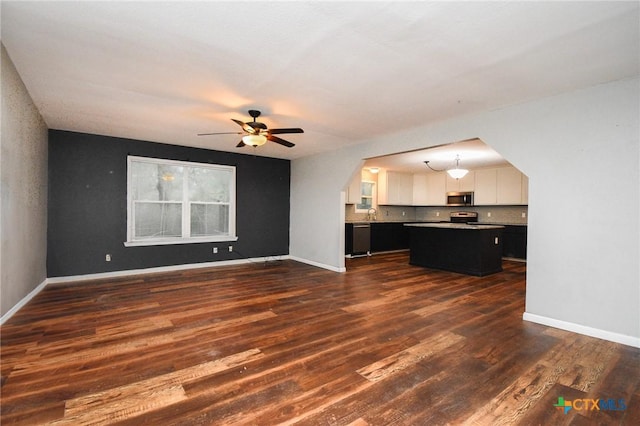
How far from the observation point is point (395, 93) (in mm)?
3271

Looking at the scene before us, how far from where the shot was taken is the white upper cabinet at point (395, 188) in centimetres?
887

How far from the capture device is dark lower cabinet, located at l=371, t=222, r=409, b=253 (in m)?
8.48

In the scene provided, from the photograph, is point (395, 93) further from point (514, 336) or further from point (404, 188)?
point (404, 188)

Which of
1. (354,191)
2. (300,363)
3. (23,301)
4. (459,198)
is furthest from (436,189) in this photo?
(23,301)

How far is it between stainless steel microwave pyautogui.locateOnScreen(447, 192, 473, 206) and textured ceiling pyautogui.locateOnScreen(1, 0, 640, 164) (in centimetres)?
489

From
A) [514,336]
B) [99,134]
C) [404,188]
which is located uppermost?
[99,134]

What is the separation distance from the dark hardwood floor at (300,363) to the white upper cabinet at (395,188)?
196 inches

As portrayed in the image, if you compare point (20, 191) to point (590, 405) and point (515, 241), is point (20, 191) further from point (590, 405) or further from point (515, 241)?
point (515, 241)

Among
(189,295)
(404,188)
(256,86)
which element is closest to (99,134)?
(189,295)

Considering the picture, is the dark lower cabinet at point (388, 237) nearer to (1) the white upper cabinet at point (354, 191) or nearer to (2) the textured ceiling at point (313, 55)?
(1) the white upper cabinet at point (354, 191)

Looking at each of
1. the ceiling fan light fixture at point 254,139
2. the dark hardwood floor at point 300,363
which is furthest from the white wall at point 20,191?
the ceiling fan light fixture at point 254,139

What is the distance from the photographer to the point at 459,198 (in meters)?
8.38

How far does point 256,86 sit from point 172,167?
3651 mm

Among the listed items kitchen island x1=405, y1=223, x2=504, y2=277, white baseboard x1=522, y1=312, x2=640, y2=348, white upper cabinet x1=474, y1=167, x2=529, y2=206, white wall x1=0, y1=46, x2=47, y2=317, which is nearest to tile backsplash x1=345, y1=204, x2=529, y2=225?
white upper cabinet x1=474, y1=167, x2=529, y2=206
